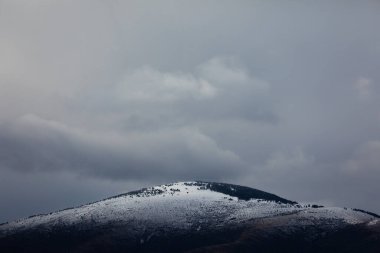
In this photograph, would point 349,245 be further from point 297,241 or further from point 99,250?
point 99,250

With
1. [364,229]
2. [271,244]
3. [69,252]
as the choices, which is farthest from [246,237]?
[69,252]

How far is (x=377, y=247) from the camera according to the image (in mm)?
180500

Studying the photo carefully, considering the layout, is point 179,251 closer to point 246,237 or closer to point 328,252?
point 246,237

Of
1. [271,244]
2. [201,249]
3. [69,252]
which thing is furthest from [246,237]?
[69,252]

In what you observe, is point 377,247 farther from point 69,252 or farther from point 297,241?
point 69,252

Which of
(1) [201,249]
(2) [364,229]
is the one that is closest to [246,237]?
(1) [201,249]

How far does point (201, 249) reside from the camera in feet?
604

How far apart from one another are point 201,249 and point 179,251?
17.3 metres

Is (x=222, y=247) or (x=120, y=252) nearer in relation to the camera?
(x=222, y=247)

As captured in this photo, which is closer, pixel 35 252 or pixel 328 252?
pixel 328 252

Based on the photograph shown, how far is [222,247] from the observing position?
184375 millimetres

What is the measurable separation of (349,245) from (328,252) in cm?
675

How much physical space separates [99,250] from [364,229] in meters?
82.3

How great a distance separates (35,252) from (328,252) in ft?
293
